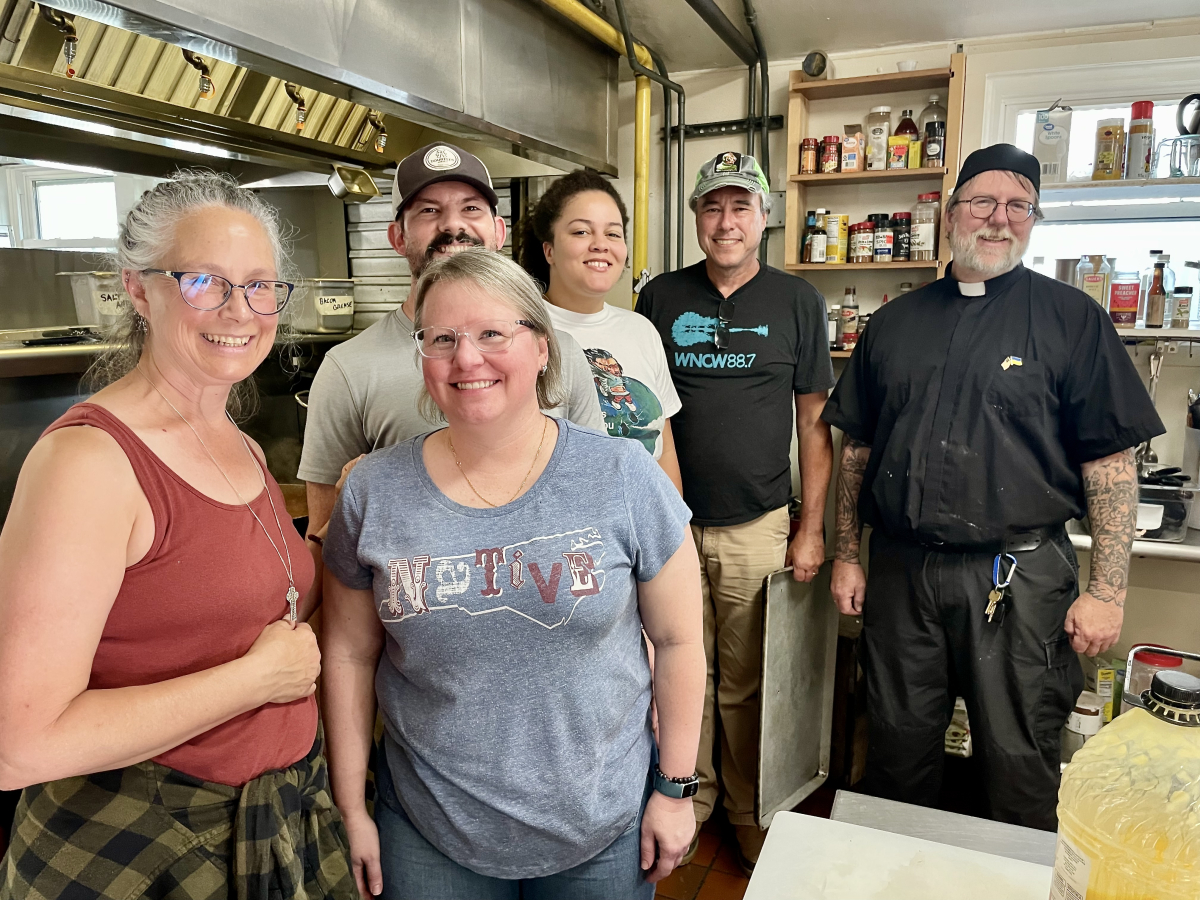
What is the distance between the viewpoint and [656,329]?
7.26ft

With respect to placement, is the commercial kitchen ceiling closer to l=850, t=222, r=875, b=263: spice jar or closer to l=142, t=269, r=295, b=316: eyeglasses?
l=850, t=222, r=875, b=263: spice jar

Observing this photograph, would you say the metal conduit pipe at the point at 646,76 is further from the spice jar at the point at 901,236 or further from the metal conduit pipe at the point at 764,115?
the spice jar at the point at 901,236

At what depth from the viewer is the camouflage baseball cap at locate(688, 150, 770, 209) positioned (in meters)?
2.15

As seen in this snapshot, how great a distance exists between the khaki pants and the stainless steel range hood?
144 cm

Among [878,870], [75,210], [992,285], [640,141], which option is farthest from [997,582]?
[75,210]

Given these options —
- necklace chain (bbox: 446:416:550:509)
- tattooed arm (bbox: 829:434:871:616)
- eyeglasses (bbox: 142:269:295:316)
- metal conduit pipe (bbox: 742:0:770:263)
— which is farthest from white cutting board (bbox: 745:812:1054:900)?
metal conduit pipe (bbox: 742:0:770:263)

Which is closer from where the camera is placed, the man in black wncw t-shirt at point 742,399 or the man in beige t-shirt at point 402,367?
the man in beige t-shirt at point 402,367

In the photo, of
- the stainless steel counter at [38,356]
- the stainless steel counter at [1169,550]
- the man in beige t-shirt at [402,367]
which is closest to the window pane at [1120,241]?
the stainless steel counter at [1169,550]

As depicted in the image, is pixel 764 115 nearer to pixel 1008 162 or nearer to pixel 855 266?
pixel 855 266

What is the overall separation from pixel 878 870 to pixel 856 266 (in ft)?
7.87

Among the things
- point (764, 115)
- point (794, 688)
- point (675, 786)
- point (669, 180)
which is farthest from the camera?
point (669, 180)

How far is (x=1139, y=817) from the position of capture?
0.74m

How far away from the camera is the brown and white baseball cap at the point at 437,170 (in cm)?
147

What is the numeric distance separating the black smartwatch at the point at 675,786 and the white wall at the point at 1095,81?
246cm
